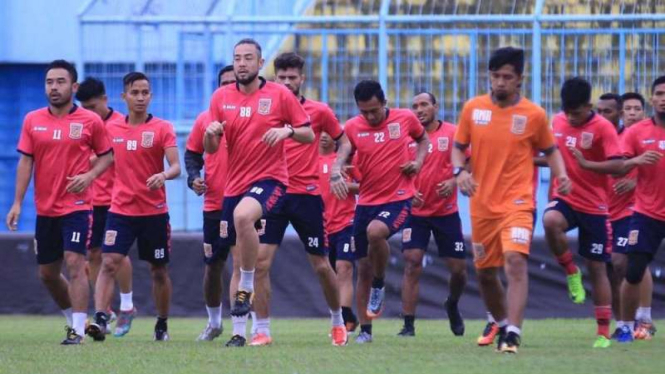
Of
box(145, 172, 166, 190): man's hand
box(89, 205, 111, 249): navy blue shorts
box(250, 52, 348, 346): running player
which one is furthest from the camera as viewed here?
box(89, 205, 111, 249): navy blue shorts

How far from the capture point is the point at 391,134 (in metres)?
14.7

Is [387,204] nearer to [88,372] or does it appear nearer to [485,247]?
[485,247]

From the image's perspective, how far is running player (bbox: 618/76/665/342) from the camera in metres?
13.8

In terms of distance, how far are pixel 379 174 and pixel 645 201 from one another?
2.56 meters

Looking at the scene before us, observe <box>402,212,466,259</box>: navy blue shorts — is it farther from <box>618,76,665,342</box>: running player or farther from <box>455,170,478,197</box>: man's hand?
<box>455,170,478,197</box>: man's hand

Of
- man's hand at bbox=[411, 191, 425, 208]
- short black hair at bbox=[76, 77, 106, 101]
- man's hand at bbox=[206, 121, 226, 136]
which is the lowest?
man's hand at bbox=[411, 191, 425, 208]

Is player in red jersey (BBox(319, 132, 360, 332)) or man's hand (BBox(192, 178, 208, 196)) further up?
man's hand (BBox(192, 178, 208, 196))

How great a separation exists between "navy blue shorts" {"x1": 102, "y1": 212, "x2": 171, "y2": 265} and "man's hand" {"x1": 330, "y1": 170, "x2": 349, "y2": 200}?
86.0 inches

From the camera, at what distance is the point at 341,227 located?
630 inches

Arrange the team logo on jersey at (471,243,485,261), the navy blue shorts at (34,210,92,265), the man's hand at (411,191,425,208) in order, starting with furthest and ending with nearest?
the man's hand at (411,191,425,208) < the navy blue shorts at (34,210,92,265) < the team logo on jersey at (471,243,485,261)

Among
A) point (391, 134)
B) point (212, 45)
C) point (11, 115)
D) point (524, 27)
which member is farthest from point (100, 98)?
point (11, 115)

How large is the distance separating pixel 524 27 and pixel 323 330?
606cm

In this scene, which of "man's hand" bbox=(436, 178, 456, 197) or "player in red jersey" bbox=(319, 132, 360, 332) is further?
"man's hand" bbox=(436, 178, 456, 197)

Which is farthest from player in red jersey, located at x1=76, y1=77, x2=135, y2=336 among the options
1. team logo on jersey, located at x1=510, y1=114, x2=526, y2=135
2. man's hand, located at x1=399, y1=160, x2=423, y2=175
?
team logo on jersey, located at x1=510, y1=114, x2=526, y2=135
